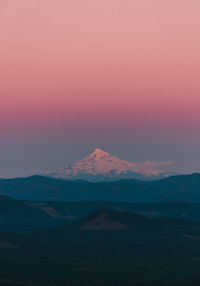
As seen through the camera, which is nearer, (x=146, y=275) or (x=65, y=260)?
(x=146, y=275)

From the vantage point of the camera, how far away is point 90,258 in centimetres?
18425

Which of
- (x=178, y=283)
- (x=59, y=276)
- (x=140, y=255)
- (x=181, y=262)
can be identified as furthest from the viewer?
(x=140, y=255)

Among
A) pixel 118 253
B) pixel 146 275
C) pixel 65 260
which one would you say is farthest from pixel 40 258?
pixel 146 275

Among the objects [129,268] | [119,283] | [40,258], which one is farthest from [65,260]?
[119,283]

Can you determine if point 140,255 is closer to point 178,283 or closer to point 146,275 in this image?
point 146,275

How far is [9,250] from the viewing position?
7761 inches

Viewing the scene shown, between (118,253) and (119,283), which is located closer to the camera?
(119,283)

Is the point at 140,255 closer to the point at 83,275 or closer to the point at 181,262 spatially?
the point at 181,262

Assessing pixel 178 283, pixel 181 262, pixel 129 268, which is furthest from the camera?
pixel 181 262

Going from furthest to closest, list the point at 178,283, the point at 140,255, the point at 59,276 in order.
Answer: the point at 140,255
the point at 59,276
the point at 178,283

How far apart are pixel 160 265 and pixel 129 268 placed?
1051cm

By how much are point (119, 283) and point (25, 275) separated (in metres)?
24.4

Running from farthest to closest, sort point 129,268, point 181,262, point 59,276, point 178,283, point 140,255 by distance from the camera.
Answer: point 140,255
point 181,262
point 129,268
point 59,276
point 178,283

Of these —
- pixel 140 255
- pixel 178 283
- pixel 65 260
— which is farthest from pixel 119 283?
pixel 140 255
